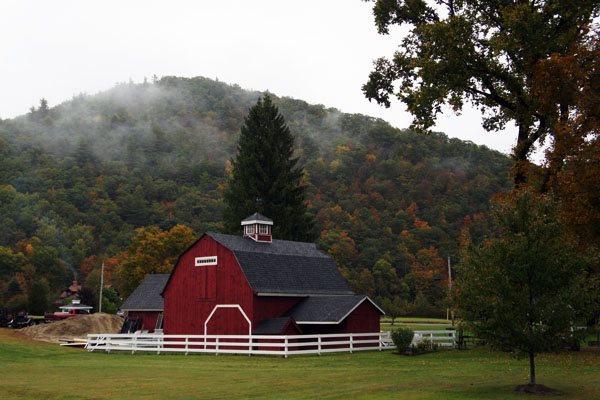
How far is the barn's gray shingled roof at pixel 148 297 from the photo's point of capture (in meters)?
50.2

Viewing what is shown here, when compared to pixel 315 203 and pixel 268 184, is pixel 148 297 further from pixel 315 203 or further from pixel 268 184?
pixel 315 203

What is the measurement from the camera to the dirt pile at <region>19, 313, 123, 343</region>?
4694 centimetres

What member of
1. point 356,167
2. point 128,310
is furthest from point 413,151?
point 128,310

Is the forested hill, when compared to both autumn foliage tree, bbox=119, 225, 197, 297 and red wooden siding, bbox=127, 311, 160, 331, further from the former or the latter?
red wooden siding, bbox=127, 311, 160, 331

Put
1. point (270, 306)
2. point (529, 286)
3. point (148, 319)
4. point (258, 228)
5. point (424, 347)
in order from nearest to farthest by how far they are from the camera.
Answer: point (529, 286) → point (424, 347) → point (270, 306) → point (258, 228) → point (148, 319)

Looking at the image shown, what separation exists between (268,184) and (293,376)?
4635 centimetres

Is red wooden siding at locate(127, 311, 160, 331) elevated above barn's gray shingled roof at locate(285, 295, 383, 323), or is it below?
below

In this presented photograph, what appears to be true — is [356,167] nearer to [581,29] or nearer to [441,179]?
[441,179]

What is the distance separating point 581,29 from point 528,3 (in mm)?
3132

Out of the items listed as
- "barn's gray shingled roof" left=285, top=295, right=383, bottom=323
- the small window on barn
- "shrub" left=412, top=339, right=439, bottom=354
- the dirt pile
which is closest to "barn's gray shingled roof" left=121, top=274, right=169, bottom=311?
the dirt pile

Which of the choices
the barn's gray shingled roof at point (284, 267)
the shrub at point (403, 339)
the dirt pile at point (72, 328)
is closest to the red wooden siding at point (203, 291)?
the barn's gray shingled roof at point (284, 267)

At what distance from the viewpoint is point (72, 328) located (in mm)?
49281

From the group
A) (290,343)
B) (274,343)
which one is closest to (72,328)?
(274,343)

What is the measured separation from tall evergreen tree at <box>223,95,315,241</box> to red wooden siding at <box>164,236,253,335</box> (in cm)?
2281
